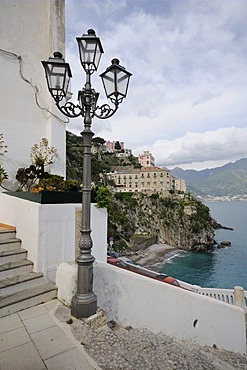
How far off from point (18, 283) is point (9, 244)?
869 millimetres

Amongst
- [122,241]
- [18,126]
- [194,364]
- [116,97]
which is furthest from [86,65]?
[122,241]

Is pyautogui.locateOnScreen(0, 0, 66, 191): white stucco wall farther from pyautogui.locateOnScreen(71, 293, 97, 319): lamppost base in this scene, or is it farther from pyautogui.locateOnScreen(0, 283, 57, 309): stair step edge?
pyautogui.locateOnScreen(71, 293, 97, 319): lamppost base

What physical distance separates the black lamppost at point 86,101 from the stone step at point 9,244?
1.66 m

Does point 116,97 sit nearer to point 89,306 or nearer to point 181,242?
point 89,306

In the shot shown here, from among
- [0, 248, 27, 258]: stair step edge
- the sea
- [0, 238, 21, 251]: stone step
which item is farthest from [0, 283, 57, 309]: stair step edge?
the sea

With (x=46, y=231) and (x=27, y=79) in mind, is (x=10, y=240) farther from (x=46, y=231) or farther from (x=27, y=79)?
(x=27, y=79)

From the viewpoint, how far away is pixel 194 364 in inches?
91.4

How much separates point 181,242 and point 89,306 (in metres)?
34.6

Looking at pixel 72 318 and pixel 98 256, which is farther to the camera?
pixel 98 256

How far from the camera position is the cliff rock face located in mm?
31411

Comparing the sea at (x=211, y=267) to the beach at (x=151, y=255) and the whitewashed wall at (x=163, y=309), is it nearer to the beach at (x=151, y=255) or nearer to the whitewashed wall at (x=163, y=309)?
the beach at (x=151, y=255)

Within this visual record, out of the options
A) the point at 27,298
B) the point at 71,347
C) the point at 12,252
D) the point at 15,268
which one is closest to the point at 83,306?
the point at 71,347

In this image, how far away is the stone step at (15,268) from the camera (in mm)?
2986

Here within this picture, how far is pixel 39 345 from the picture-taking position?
199cm
